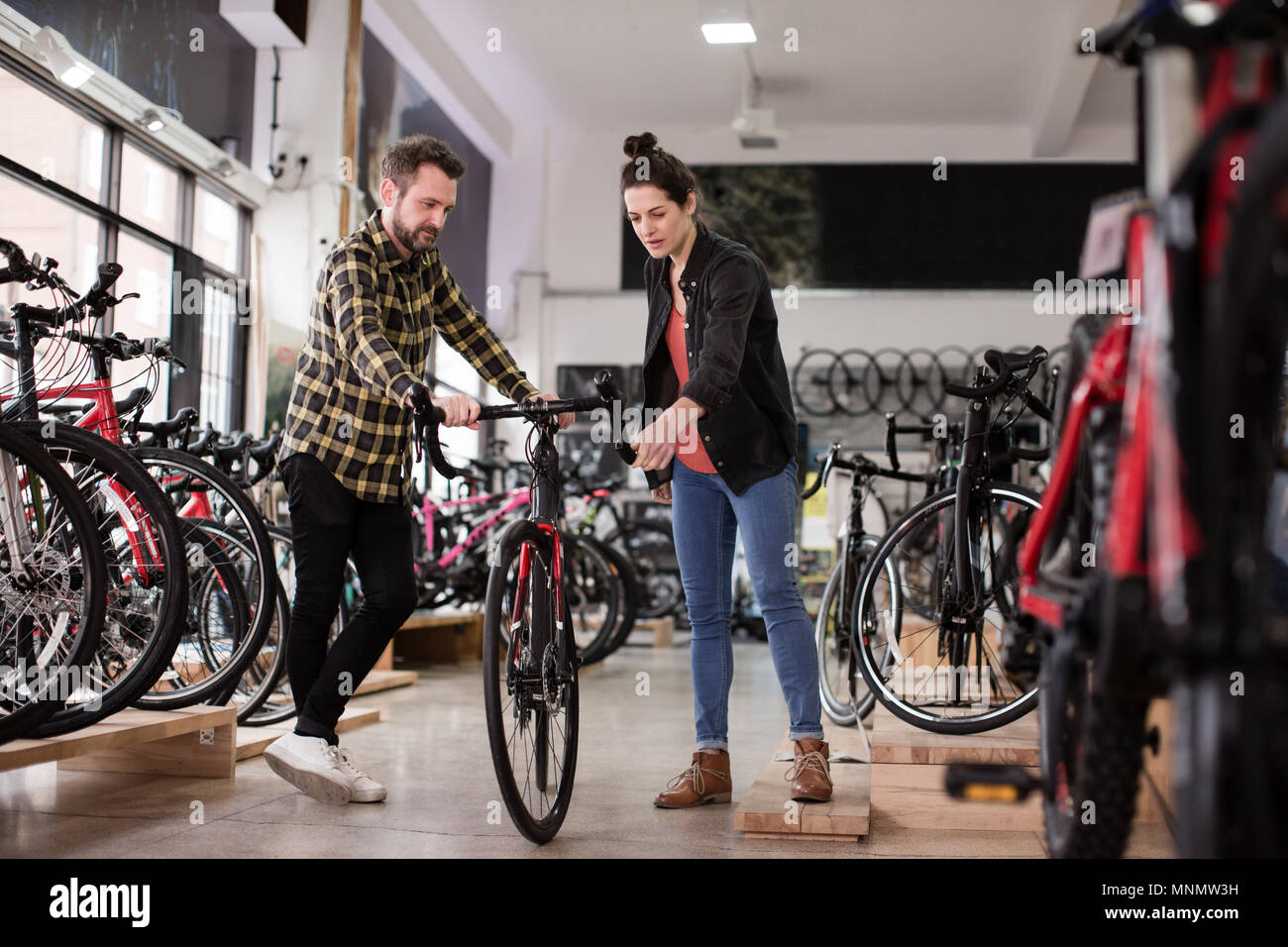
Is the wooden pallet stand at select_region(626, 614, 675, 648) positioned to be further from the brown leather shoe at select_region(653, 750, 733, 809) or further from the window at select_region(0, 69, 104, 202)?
the brown leather shoe at select_region(653, 750, 733, 809)

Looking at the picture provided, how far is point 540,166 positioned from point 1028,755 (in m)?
10.3

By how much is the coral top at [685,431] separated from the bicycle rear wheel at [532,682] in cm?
43

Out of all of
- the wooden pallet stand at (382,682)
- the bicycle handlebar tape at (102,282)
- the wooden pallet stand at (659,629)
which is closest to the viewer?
the bicycle handlebar tape at (102,282)

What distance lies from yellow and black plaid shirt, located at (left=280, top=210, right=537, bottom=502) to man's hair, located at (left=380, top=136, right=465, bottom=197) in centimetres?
13

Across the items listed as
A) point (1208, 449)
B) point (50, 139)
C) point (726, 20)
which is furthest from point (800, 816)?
point (726, 20)

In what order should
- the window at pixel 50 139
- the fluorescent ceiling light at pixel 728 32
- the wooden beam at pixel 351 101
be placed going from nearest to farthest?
the window at pixel 50 139, the wooden beam at pixel 351 101, the fluorescent ceiling light at pixel 728 32

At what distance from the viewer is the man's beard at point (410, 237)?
275 centimetres

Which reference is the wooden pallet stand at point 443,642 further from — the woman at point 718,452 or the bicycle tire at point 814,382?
the bicycle tire at point 814,382

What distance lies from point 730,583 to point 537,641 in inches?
20.1

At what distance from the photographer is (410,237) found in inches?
109

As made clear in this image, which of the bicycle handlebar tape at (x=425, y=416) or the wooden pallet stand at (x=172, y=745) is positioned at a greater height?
the bicycle handlebar tape at (x=425, y=416)

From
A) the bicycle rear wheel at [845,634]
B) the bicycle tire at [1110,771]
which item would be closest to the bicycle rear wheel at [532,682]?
the bicycle tire at [1110,771]

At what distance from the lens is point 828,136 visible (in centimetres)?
1155
